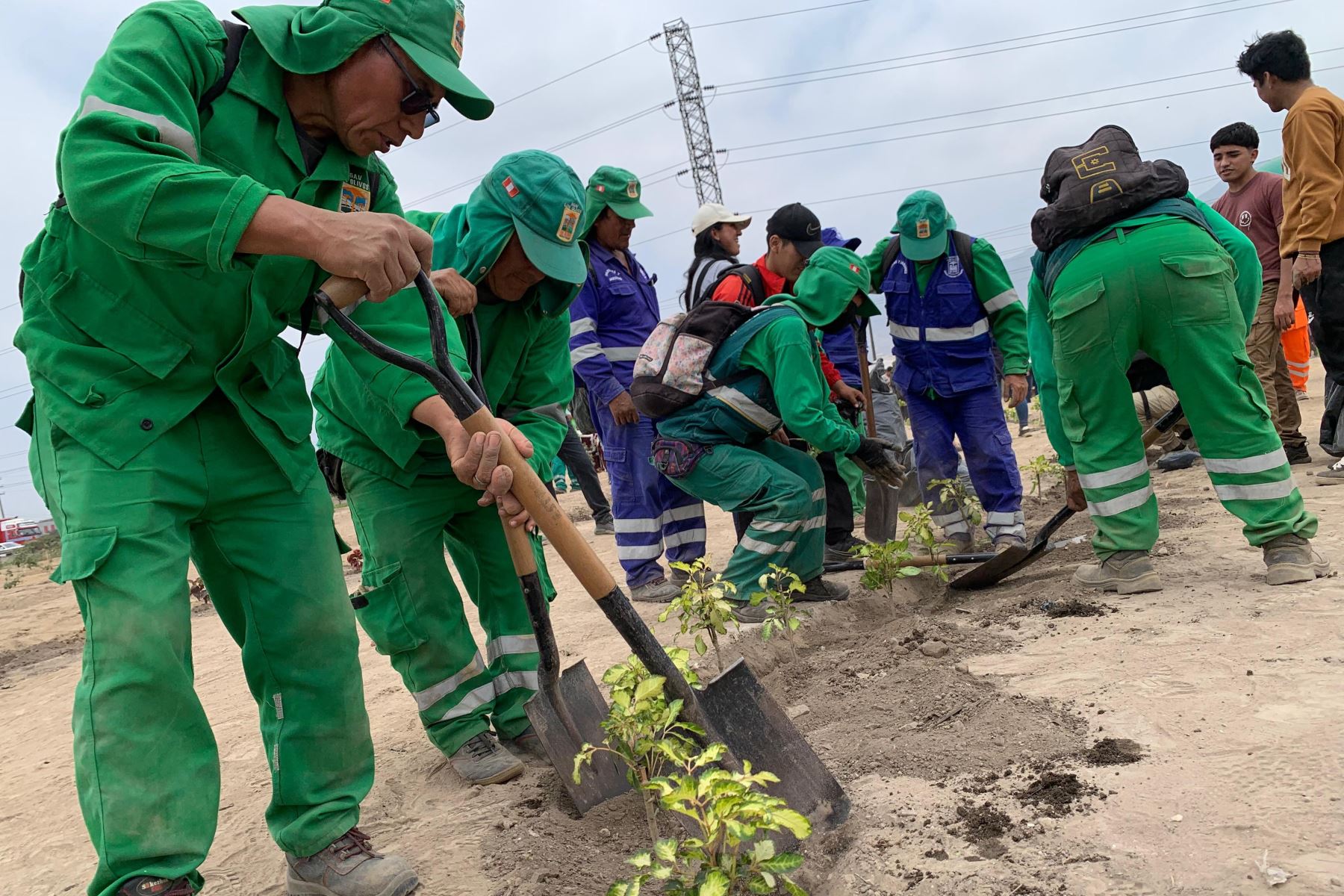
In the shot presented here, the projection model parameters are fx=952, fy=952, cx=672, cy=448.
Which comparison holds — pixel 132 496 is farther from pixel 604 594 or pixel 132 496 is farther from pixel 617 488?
pixel 617 488

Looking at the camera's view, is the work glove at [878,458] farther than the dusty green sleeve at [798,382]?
Yes

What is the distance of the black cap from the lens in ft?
18.1

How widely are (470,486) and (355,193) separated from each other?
952mm

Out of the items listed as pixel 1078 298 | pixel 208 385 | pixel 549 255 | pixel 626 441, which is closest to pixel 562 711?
pixel 208 385

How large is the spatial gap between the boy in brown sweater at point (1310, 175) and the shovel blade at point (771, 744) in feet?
15.3

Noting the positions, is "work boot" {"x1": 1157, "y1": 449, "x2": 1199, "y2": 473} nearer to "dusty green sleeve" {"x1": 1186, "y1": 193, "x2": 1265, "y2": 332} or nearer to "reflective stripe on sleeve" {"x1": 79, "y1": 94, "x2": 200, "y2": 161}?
"dusty green sleeve" {"x1": 1186, "y1": 193, "x2": 1265, "y2": 332}

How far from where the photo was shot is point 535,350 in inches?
137

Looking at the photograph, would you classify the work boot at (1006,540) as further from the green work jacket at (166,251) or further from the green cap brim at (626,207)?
the green work jacket at (166,251)

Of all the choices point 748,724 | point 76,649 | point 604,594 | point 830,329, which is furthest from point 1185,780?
point 76,649

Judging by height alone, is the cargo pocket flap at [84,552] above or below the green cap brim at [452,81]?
below

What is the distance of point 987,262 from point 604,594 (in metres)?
4.13

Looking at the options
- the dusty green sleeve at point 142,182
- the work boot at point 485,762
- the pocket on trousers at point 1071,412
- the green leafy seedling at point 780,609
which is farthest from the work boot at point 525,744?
→ the pocket on trousers at point 1071,412

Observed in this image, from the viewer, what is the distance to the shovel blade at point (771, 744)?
2402 mm

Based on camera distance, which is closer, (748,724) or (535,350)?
(748,724)
